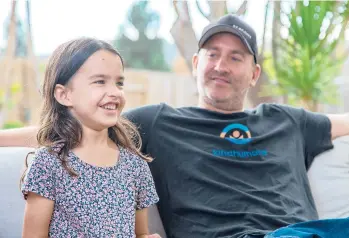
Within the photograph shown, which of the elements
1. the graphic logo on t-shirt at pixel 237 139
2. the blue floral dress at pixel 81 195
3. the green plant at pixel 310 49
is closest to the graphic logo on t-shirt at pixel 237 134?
the graphic logo on t-shirt at pixel 237 139

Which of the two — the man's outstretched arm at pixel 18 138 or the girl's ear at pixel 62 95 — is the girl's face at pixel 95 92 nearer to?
the girl's ear at pixel 62 95

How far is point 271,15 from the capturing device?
379cm

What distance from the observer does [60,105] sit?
4.77 feet

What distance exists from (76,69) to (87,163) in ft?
0.81

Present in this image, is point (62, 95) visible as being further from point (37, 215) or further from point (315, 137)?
point (315, 137)

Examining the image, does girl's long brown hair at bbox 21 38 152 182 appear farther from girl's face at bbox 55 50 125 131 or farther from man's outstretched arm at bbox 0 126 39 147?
man's outstretched arm at bbox 0 126 39 147

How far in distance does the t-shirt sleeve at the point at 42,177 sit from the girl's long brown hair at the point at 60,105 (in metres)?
0.03

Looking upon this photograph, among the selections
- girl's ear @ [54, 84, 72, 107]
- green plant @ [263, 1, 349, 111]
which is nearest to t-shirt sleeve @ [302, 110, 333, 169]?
girl's ear @ [54, 84, 72, 107]

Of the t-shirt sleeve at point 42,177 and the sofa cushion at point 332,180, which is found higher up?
the t-shirt sleeve at point 42,177

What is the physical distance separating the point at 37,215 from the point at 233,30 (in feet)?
3.81

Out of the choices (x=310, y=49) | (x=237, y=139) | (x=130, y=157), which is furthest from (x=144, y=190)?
(x=310, y=49)

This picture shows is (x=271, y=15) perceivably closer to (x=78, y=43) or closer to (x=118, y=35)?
(x=78, y=43)

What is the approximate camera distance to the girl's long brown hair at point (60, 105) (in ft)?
4.63

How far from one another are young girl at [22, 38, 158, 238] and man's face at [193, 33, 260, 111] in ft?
2.42
